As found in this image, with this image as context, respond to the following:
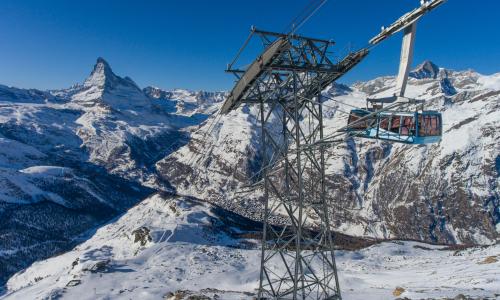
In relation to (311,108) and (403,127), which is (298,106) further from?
(403,127)

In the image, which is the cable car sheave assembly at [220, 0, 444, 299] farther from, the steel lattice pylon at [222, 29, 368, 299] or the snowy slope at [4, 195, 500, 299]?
the snowy slope at [4, 195, 500, 299]

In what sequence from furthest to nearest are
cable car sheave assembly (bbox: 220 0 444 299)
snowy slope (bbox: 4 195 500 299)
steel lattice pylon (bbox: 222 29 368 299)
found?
snowy slope (bbox: 4 195 500 299)
steel lattice pylon (bbox: 222 29 368 299)
cable car sheave assembly (bbox: 220 0 444 299)

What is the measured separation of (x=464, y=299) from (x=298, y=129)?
22.2 m

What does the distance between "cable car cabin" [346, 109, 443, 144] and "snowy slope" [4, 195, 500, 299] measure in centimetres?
2162

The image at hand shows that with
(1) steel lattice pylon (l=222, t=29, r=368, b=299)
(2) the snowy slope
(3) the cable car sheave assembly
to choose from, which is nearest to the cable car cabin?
(3) the cable car sheave assembly

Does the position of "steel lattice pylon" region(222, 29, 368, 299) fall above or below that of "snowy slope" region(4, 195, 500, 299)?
above

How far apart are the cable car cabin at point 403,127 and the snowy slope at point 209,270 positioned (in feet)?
70.9

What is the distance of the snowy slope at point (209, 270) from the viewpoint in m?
48.0

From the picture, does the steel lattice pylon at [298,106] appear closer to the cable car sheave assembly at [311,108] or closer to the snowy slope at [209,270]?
the cable car sheave assembly at [311,108]

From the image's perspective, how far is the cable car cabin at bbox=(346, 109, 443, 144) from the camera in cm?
1845

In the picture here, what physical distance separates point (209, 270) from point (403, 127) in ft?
191

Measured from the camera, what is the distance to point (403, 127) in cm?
1941

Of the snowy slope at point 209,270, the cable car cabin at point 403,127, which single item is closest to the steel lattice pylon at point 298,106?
the cable car cabin at point 403,127

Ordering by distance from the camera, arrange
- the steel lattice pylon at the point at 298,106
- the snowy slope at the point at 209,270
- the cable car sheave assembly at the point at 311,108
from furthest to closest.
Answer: the snowy slope at the point at 209,270
the steel lattice pylon at the point at 298,106
the cable car sheave assembly at the point at 311,108
